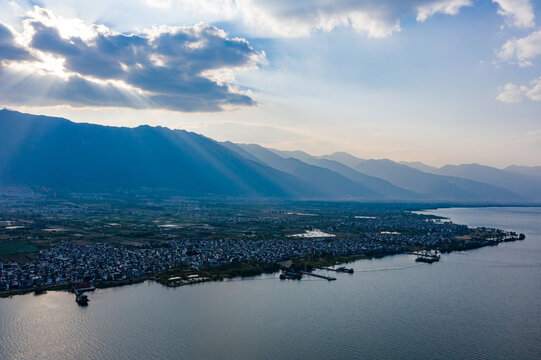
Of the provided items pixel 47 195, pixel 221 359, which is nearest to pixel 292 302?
pixel 221 359

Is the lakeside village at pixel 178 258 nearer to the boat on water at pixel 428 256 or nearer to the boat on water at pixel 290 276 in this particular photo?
the boat on water at pixel 290 276

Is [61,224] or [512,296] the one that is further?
[61,224]

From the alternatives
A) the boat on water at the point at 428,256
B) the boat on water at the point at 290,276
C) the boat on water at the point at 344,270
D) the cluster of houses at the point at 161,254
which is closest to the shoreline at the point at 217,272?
the cluster of houses at the point at 161,254

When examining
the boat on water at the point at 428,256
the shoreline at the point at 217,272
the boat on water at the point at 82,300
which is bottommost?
the boat on water at the point at 82,300

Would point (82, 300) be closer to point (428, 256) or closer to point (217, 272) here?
point (217, 272)

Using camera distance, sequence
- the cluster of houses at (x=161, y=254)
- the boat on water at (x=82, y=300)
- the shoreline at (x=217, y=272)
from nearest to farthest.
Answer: the boat on water at (x=82, y=300)
the shoreline at (x=217, y=272)
the cluster of houses at (x=161, y=254)

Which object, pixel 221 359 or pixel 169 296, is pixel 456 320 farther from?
pixel 169 296
